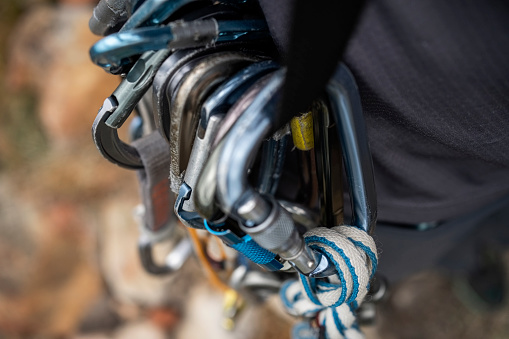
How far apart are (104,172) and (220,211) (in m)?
1.32

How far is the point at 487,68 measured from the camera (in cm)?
33

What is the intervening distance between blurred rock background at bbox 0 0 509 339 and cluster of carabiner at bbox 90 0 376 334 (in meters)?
0.86

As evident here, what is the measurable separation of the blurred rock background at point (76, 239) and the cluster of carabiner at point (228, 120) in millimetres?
864

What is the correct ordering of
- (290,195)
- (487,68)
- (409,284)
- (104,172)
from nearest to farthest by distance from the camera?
1. (487,68)
2. (290,195)
3. (409,284)
4. (104,172)

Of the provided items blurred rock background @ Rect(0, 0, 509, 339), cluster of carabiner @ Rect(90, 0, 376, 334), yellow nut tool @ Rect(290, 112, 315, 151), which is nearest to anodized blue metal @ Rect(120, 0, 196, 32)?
cluster of carabiner @ Rect(90, 0, 376, 334)

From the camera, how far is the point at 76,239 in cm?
154

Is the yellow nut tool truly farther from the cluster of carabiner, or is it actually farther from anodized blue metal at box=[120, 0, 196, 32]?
anodized blue metal at box=[120, 0, 196, 32]

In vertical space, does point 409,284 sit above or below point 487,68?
below

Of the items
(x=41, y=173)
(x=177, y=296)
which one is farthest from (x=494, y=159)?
(x=41, y=173)

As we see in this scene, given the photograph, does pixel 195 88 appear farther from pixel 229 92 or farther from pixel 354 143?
pixel 354 143

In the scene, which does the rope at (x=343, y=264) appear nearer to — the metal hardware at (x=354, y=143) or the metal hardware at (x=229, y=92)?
the metal hardware at (x=354, y=143)

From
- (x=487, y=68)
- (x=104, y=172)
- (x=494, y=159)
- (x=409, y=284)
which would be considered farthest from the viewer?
(x=104, y=172)

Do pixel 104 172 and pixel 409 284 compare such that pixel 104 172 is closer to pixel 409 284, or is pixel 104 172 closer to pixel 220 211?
pixel 409 284

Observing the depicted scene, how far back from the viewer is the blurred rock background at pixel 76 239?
1230 millimetres
